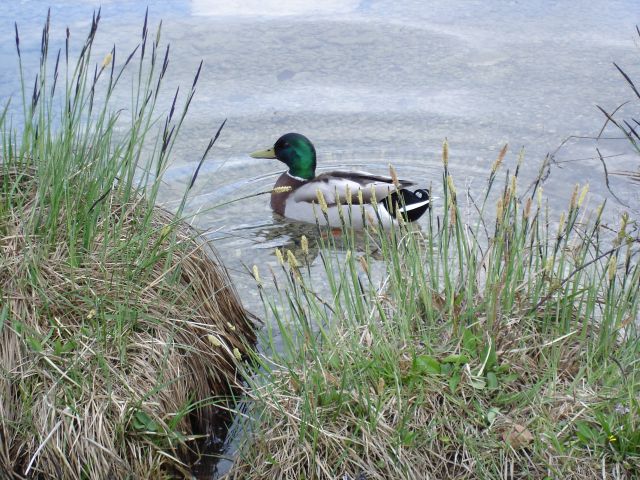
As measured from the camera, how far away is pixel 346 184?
5.47m

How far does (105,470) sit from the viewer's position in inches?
Answer: 117

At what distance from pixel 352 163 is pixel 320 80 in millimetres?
1033

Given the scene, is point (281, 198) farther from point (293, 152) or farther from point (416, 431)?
point (416, 431)

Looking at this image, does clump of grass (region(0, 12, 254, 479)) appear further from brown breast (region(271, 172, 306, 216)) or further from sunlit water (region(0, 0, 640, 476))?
brown breast (region(271, 172, 306, 216))

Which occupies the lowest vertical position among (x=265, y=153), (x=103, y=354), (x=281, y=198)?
(x=281, y=198)

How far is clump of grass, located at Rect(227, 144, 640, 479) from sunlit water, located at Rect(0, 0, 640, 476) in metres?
1.61

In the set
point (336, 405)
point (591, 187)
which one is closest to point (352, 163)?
point (591, 187)

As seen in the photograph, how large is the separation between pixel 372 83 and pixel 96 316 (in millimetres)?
4071

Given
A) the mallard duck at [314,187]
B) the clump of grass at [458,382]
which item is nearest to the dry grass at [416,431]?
the clump of grass at [458,382]

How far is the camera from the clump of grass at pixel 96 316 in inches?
118

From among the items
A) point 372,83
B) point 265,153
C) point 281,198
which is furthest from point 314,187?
point 372,83

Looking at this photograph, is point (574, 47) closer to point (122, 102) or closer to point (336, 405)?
point (122, 102)

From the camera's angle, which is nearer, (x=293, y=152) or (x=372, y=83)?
(x=293, y=152)

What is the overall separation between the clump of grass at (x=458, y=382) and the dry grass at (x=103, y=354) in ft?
0.93
